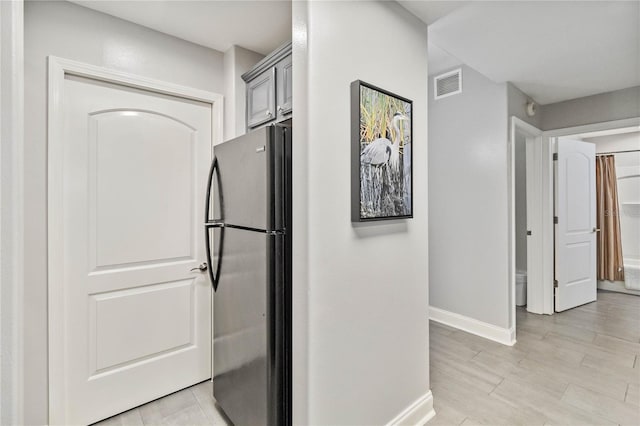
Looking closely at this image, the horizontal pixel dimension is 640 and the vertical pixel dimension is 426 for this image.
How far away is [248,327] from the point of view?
5.52 feet

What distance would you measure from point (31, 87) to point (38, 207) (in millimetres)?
637

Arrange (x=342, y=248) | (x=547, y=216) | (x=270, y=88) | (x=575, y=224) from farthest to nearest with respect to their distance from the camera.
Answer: (x=575, y=224), (x=547, y=216), (x=270, y=88), (x=342, y=248)

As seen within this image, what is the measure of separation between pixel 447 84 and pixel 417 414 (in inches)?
117

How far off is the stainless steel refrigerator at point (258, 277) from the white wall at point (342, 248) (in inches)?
4.5

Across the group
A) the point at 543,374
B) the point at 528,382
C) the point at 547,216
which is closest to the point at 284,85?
the point at 528,382

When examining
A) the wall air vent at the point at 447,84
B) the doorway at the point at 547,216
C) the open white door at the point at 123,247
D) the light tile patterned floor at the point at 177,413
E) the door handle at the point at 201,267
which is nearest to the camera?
the open white door at the point at 123,247

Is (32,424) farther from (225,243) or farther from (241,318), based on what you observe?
(225,243)

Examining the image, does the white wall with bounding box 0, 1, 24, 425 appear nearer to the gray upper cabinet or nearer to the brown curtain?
the gray upper cabinet

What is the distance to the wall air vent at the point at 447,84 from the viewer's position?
126 inches

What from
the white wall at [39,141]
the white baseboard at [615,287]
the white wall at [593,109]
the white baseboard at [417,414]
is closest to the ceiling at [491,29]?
the white wall at [39,141]

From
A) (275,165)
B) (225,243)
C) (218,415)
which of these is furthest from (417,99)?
(218,415)

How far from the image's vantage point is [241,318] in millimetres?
1745

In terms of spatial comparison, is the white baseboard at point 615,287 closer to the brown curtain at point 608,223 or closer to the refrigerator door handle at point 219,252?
the brown curtain at point 608,223

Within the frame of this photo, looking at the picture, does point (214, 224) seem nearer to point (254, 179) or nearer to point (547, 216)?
point (254, 179)
